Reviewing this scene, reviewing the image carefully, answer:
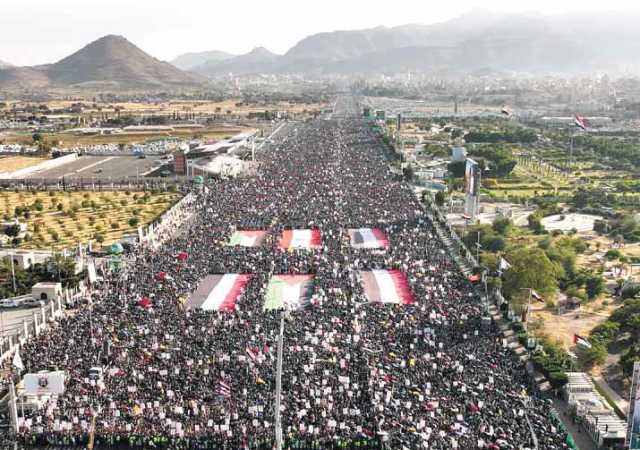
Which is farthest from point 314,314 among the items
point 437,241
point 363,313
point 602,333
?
point 437,241

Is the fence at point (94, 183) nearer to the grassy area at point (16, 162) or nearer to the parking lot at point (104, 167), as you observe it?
the parking lot at point (104, 167)

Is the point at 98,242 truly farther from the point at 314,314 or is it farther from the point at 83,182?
the point at 83,182

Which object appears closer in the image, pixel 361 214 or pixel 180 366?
pixel 180 366

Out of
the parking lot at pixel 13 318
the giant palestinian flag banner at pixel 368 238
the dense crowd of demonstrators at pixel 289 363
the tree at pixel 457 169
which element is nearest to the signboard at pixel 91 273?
the dense crowd of demonstrators at pixel 289 363

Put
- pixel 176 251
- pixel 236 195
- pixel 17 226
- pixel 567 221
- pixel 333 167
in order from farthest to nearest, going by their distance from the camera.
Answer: pixel 333 167, pixel 236 195, pixel 567 221, pixel 17 226, pixel 176 251

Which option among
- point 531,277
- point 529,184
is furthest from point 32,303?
point 529,184

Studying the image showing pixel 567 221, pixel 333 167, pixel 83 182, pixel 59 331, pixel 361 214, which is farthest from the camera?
pixel 333 167

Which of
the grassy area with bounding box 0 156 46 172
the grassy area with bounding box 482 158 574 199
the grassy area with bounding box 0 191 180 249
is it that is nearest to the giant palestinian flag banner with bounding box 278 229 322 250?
the grassy area with bounding box 0 191 180 249
